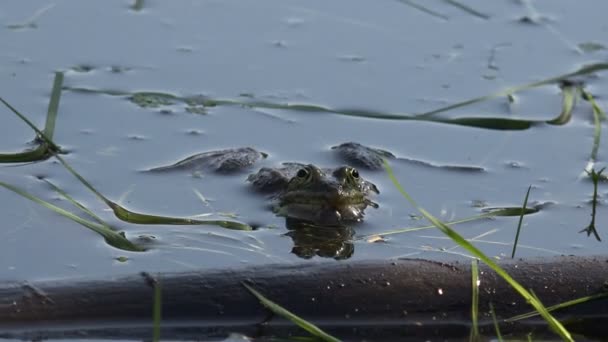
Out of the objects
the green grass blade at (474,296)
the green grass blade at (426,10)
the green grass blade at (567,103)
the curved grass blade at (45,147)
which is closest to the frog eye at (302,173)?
the curved grass blade at (45,147)

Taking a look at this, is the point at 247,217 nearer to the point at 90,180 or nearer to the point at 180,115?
the point at 90,180

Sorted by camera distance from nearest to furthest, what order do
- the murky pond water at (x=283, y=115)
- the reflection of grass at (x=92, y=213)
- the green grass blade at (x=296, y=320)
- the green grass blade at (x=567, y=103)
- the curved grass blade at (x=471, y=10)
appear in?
the green grass blade at (x=296, y=320), the reflection of grass at (x=92, y=213), the murky pond water at (x=283, y=115), the green grass blade at (x=567, y=103), the curved grass blade at (x=471, y=10)

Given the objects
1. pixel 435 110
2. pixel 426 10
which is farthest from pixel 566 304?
pixel 426 10

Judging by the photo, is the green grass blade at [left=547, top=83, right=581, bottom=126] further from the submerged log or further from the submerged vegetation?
the submerged log

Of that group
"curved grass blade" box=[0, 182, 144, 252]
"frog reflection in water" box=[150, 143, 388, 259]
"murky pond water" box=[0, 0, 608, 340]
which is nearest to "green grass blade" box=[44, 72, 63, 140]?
"murky pond water" box=[0, 0, 608, 340]

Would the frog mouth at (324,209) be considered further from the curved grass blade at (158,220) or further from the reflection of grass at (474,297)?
the reflection of grass at (474,297)

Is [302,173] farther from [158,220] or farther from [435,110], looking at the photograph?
[435,110]
